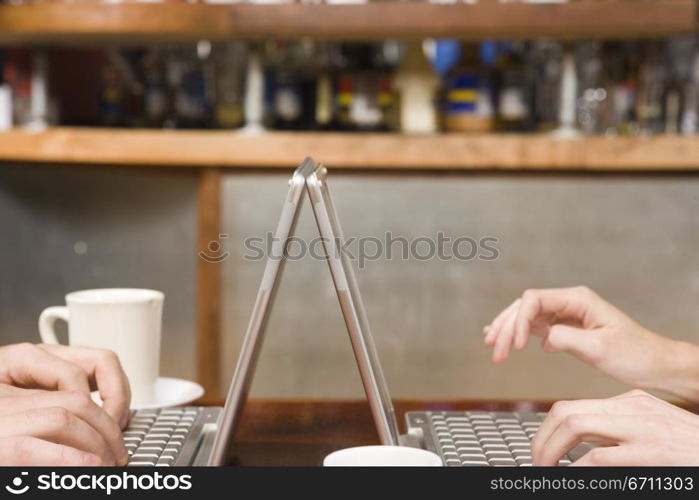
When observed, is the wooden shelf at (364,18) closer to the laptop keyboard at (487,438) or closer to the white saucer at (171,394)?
the white saucer at (171,394)

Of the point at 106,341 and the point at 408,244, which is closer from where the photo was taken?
the point at 106,341

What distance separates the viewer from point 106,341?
0.87 m

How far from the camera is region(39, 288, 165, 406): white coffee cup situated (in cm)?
86

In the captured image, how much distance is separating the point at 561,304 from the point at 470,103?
53.2 inches

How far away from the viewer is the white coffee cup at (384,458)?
57 centimetres

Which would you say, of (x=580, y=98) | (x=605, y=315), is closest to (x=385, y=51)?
(x=580, y=98)

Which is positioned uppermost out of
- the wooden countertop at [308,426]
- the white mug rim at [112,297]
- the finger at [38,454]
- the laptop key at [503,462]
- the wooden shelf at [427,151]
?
the wooden shelf at [427,151]

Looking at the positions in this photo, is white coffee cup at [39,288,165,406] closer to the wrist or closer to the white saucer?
the white saucer

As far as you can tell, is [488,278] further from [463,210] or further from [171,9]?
[171,9]

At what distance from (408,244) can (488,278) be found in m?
0.19

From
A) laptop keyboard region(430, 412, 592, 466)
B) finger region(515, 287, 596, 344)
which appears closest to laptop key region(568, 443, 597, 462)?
laptop keyboard region(430, 412, 592, 466)

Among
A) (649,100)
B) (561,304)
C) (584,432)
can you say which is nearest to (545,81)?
(649,100)

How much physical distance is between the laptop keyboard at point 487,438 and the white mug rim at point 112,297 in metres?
0.30

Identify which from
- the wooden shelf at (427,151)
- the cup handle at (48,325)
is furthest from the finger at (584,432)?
the wooden shelf at (427,151)
